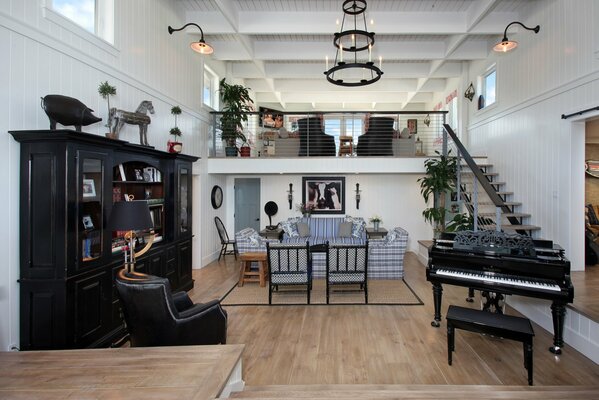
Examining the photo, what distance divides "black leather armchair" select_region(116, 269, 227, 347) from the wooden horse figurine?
2002 mm

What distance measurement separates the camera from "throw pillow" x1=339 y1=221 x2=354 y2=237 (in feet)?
26.6

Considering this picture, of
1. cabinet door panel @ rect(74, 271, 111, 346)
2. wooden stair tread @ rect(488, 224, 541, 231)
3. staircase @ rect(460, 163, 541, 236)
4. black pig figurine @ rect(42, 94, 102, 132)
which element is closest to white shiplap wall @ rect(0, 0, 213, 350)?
black pig figurine @ rect(42, 94, 102, 132)

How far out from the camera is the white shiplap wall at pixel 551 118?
4445mm

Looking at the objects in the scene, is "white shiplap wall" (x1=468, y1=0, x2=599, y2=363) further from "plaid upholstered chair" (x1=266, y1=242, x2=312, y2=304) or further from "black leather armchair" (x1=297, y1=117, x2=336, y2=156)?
"black leather armchair" (x1=297, y1=117, x2=336, y2=156)

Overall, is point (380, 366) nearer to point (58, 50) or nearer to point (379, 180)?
point (58, 50)

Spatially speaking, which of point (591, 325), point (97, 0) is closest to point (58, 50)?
point (97, 0)

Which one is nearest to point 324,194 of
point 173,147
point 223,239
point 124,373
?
point 223,239

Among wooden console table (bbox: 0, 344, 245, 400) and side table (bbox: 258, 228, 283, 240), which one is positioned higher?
side table (bbox: 258, 228, 283, 240)

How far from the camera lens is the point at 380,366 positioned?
314 cm

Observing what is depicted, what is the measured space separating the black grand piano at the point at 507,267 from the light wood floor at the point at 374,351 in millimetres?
513

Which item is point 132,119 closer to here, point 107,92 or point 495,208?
point 107,92

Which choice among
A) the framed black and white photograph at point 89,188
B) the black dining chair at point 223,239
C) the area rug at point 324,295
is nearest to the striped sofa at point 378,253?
the area rug at point 324,295

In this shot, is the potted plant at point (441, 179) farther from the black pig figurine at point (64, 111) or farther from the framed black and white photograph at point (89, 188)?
the black pig figurine at point (64, 111)

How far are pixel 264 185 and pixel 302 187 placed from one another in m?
1.10
